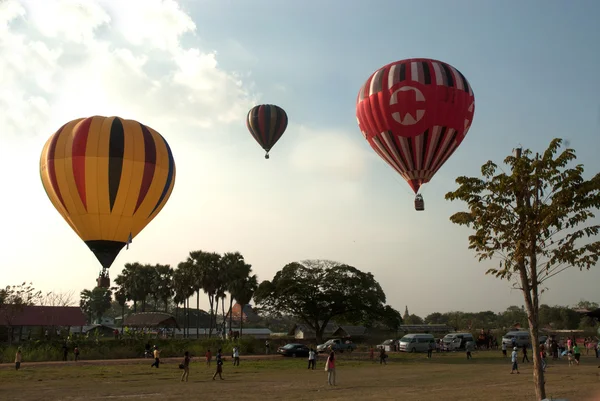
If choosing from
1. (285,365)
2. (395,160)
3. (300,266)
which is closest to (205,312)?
(300,266)

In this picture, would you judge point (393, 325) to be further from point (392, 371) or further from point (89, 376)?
point (89, 376)

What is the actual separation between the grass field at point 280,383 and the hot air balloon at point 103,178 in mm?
7336

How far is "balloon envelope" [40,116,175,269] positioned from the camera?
33.3m

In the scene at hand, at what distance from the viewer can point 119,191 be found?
111 ft

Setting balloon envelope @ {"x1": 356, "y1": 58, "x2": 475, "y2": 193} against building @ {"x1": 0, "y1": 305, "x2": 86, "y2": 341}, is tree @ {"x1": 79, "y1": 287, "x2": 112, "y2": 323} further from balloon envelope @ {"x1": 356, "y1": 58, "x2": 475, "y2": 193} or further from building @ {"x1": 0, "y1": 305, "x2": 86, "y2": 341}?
balloon envelope @ {"x1": 356, "y1": 58, "x2": 475, "y2": 193}

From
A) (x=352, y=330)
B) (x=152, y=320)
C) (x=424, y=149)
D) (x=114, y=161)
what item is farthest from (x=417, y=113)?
(x=352, y=330)

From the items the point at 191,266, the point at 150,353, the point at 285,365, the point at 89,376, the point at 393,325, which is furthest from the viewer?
the point at 191,266

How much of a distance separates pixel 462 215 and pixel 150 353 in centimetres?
3683

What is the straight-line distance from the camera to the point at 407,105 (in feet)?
107

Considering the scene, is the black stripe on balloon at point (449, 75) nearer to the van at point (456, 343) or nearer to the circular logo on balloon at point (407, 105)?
the circular logo on balloon at point (407, 105)

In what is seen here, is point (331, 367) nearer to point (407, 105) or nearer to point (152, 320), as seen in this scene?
point (407, 105)

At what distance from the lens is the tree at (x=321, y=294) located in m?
66.3

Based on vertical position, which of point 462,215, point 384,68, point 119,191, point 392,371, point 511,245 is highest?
point 384,68

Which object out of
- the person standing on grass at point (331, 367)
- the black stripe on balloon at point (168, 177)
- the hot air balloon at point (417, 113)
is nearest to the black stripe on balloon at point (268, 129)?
the black stripe on balloon at point (168, 177)
